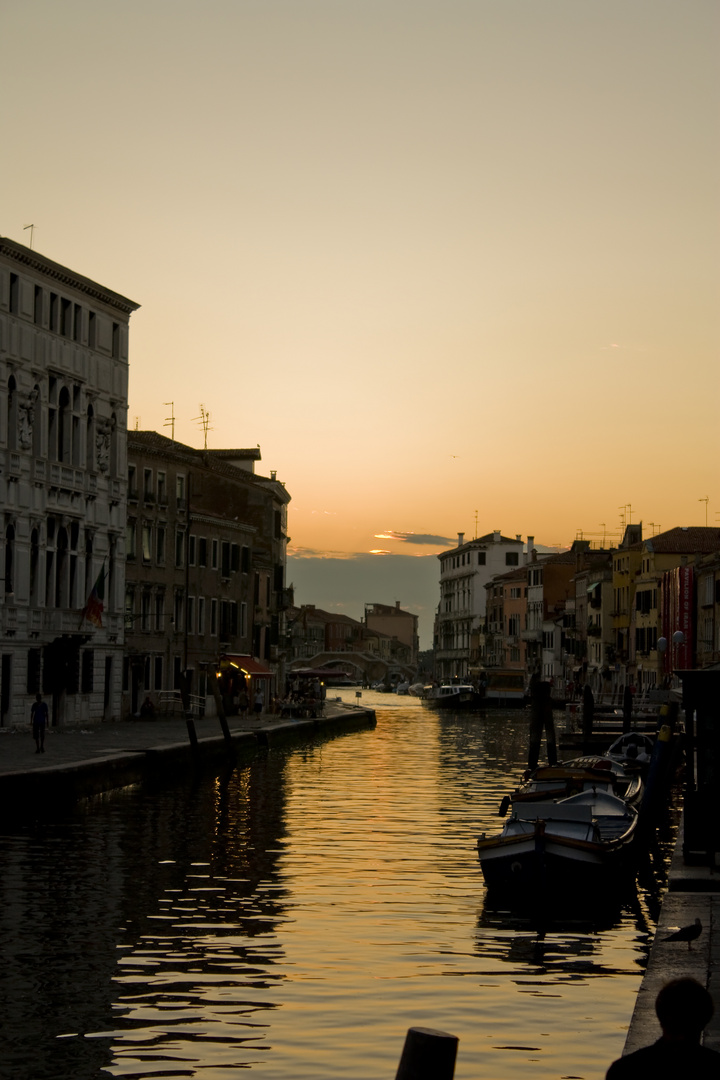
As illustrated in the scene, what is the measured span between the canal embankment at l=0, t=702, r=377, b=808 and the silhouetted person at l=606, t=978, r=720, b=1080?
22.7m

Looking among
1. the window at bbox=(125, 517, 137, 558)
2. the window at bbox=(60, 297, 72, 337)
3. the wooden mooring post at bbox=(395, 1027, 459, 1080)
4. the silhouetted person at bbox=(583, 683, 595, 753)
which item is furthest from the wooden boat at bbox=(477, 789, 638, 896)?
the window at bbox=(125, 517, 137, 558)

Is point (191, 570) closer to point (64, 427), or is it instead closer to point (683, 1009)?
point (64, 427)

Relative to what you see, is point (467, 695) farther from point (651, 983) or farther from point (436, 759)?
point (651, 983)

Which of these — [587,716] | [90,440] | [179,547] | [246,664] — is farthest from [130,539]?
[587,716]

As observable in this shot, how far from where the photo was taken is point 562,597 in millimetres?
136375

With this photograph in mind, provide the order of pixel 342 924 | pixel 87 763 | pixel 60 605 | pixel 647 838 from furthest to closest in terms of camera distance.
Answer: pixel 60 605 → pixel 87 763 → pixel 647 838 → pixel 342 924

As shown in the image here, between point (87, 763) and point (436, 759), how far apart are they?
2038 centimetres

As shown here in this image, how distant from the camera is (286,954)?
15.8 meters

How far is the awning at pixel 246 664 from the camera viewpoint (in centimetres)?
6994

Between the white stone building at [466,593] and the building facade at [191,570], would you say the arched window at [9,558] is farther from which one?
the white stone building at [466,593]

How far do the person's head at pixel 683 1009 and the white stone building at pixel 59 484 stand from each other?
4289 cm

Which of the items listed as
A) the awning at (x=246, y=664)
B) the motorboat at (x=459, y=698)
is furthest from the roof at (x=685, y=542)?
the awning at (x=246, y=664)

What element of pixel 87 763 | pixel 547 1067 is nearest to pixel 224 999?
pixel 547 1067

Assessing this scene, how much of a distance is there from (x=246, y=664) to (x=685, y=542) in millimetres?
35270
